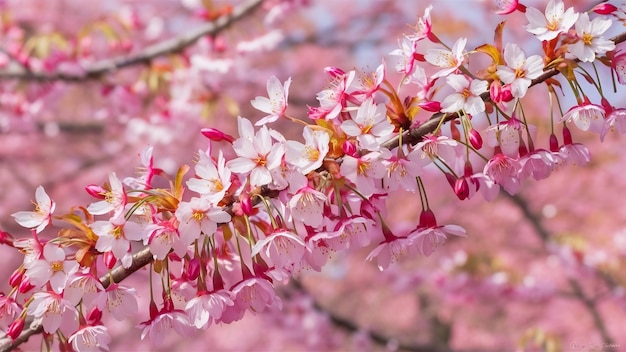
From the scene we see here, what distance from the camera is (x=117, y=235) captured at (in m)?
1.24

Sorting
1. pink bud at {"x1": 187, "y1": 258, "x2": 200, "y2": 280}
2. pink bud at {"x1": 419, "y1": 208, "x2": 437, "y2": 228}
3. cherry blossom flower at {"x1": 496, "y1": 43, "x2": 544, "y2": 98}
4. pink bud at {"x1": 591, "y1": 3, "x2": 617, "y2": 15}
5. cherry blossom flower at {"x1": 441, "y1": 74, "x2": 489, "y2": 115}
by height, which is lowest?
pink bud at {"x1": 187, "y1": 258, "x2": 200, "y2": 280}

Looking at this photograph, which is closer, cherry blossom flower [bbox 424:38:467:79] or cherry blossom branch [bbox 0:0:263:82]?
cherry blossom flower [bbox 424:38:467:79]

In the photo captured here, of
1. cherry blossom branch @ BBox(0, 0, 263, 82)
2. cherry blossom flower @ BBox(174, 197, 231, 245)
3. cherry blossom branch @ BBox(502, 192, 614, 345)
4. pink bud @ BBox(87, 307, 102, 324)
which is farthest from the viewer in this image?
cherry blossom branch @ BBox(502, 192, 614, 345)

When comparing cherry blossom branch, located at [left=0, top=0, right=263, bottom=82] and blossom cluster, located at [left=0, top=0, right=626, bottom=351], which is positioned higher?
blossom cluster, located at [left=0, top=0, right=626, bottom=351]

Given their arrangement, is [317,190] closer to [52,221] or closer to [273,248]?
[273,248]

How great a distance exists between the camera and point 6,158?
8414 mm

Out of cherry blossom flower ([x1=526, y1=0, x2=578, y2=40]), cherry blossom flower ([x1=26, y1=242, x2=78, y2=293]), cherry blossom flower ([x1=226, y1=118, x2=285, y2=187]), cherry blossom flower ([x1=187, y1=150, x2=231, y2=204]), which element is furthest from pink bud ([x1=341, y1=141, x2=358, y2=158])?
cherry blossom flower ([x1=26, y1=242, x2=78, y2=293])

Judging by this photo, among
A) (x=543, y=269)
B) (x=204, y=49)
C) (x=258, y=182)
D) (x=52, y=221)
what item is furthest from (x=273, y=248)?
(x=543, y=269)

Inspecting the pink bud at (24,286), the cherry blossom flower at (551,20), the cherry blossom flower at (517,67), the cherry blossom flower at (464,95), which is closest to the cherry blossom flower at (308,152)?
the cherry blossom flower at (464,95)

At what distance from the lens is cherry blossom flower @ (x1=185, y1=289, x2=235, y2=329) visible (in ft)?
4.29

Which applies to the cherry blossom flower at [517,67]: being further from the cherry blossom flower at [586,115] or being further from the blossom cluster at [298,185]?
the cherry blossom flower at [586,115]

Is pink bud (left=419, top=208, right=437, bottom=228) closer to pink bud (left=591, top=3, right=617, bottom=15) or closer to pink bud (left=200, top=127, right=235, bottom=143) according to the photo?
pink bud (left=200, top=127, right=235, bottom=143)

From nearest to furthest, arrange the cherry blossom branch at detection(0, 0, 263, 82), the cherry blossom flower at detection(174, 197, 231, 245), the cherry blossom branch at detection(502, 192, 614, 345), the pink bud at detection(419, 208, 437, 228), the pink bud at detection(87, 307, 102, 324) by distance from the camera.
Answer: the cherry blossom flower at detection(174, 197, 231, 245) → the pink bud at detection(87, 307, 102, 324) → the pink bud at detection(419, 208, 437, 228) → the cherry blossom branch at detection(0, 0, 263, 82) → the cherry blossom branch at detection(502, 192, 614, 345)

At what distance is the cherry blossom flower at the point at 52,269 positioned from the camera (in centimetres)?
125
